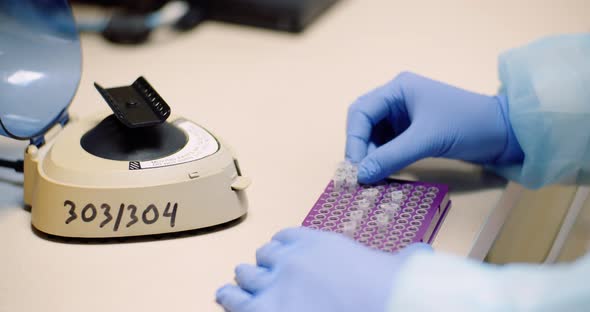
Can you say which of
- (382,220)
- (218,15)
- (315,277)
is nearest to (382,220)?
(382,220)

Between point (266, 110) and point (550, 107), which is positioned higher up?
point (550, 107)

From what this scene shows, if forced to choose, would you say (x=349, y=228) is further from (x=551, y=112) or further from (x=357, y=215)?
(x=551, y=112)

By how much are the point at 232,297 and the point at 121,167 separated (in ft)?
0.58

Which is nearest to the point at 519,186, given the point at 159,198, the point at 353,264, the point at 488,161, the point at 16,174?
the point at 488,161

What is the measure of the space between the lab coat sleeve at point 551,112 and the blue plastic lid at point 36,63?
0.53m

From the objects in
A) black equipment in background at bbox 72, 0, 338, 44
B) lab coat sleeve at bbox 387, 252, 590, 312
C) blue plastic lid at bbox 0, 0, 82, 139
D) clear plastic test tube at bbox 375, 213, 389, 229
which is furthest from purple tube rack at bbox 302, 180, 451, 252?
black equipment in background at bbox 72, 0, 338, 44

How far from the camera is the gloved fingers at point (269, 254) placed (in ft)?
2.05

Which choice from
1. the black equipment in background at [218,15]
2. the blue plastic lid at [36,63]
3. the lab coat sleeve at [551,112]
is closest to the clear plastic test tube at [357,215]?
the lab coat sleeve at [551,112]

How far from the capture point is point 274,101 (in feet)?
3.17

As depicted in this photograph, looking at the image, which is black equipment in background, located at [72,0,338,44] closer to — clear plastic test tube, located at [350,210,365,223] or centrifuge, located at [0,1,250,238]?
centrifuge, located at [0,1,250,238]

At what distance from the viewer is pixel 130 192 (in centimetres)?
66

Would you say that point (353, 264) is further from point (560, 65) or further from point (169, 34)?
point (169, 34)

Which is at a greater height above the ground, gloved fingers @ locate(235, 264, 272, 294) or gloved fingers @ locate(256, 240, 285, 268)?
gloved fingers @ locate(256, 240, 285, 268)

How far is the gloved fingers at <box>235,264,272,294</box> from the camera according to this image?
0.61m
